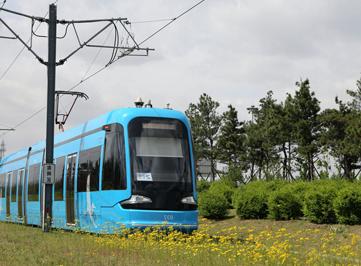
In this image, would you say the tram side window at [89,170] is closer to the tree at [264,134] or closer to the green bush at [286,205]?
the green bush at [286,205]

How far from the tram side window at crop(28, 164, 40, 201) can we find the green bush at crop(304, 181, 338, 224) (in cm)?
1028

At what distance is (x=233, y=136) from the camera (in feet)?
238

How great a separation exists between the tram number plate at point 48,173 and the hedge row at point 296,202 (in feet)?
22.3

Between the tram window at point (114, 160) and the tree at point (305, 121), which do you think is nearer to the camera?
the tram window at point (114, 160)

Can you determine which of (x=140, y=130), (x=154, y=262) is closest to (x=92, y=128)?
(x=140, y=130)

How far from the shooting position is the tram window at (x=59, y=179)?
2041 cm

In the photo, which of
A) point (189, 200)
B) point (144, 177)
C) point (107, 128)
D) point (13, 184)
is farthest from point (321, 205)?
point (13, 184)

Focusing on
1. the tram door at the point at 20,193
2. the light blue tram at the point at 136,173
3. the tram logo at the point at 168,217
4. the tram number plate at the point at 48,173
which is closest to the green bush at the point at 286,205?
the light blue tram at the point at 136,173

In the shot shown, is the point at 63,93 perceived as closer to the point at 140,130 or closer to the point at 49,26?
the point at 49,26

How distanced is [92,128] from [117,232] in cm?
420

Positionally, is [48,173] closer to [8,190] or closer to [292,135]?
[8,190]

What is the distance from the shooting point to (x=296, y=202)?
67.6 ft

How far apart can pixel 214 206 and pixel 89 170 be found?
339 inches

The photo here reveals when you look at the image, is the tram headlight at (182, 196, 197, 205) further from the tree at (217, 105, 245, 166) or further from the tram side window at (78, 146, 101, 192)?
the tree at (217, 105, 245, 166)
